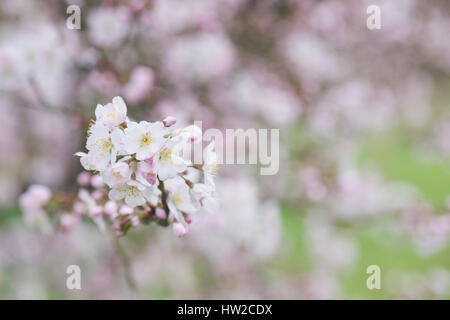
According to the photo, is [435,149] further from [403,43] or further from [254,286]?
[254,286]

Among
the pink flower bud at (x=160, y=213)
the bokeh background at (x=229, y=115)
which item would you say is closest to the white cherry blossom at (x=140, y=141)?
the pink flower bud at (x=160, y=213)

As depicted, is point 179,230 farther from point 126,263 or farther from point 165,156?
point 126,263

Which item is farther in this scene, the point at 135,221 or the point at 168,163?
the point at 135,221

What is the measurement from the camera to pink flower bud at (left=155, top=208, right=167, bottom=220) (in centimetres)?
120

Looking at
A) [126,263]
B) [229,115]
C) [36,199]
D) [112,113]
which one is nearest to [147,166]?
[112,113]

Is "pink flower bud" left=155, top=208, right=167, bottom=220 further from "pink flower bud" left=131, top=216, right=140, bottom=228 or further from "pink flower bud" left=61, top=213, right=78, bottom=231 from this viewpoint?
"pink flower bud" left=61, top=213, right=78, bottom=231

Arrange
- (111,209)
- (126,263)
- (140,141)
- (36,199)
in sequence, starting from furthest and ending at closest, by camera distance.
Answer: (36,199), (126,263), (111,209), (140,141)

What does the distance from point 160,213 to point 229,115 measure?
1.66 metres

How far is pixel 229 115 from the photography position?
2799 mm

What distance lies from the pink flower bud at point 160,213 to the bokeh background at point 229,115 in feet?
2.27

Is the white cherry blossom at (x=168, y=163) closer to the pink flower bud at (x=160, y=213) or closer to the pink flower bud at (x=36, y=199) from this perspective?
the pink flower bud at (x=160, y=213)

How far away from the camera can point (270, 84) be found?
2736 millimetres

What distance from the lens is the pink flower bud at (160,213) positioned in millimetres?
1203

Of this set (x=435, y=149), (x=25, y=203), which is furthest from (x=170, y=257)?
(x=435, y=149)
